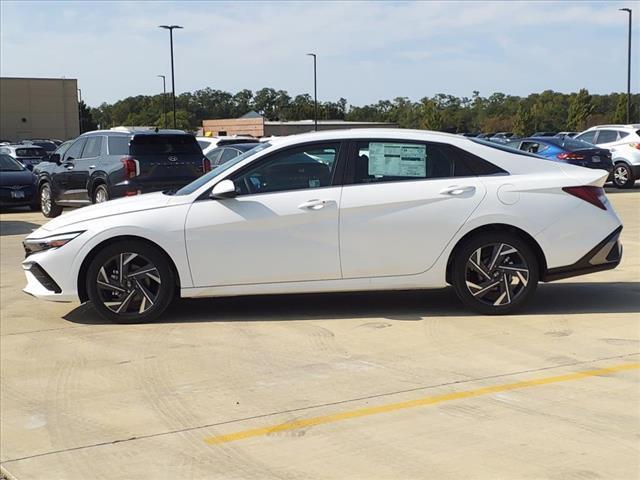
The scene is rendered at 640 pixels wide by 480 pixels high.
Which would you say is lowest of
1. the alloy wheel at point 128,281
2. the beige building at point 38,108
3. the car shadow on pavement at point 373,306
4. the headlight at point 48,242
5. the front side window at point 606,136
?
the car shadow on pavement at point 373,306

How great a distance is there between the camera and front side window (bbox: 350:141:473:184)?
7.20m

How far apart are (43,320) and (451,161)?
394 centimetres

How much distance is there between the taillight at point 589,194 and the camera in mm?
7141

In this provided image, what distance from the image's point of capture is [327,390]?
207 inches

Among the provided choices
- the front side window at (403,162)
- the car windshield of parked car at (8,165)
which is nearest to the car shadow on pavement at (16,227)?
the car windshield of parked car at (8,165)

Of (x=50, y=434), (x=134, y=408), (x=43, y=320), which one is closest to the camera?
(x=50, y=434)

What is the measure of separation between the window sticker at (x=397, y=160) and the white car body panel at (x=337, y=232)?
134 millimetres

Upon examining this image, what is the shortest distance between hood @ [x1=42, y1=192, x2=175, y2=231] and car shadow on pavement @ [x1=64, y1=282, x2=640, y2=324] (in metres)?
0.90

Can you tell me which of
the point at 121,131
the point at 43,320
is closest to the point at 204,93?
the point at 121,131

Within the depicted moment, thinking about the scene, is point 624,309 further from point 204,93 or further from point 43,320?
point 204,93

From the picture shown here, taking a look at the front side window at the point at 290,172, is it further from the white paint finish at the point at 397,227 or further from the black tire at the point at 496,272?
the black tire at the point at 496,272

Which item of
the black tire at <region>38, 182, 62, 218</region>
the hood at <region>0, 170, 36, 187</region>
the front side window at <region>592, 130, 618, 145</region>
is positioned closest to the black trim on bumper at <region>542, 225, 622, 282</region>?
the black tire at <region>38, 182, 62, 218</region>

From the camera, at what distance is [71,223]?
725cm

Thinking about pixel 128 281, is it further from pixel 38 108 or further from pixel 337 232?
pixel 38 108
